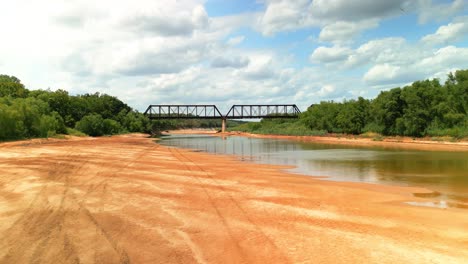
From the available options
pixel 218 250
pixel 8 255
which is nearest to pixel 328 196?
pixel 218 250

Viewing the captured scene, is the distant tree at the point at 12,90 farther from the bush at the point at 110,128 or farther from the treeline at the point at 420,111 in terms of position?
the treeline at the point at 420,111

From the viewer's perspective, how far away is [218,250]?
32.2 ft

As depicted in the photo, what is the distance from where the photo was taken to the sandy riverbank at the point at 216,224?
9.46m

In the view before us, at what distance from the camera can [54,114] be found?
79.8m

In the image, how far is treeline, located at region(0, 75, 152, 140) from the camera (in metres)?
54.9

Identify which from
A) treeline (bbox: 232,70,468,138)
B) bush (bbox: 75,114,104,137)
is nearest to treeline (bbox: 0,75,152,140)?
bush (bbox: 75,114,104,137)

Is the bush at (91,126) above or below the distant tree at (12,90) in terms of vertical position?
below

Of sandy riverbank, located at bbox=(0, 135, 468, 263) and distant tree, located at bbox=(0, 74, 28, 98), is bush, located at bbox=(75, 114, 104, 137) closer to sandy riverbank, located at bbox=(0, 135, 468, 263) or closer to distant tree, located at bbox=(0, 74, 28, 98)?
distant tree, located at bbox=(0, 74, 28, 98)

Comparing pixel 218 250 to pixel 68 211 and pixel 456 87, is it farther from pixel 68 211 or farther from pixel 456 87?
pixel 456 87

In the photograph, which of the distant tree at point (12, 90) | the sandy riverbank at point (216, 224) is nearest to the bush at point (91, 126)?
the distant tree at point (12, 90)

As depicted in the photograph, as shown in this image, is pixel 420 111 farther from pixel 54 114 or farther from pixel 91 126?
pixel 91 126

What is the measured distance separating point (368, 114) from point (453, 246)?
9956cm

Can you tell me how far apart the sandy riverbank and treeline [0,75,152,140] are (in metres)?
40.4

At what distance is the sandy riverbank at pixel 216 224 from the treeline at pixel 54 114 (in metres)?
40.4
